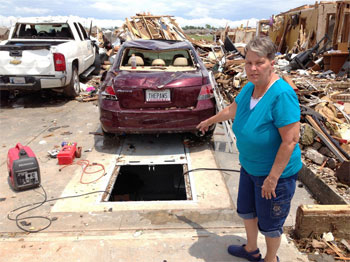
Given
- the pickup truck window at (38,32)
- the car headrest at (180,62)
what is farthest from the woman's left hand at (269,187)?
the pickup truck window at (38,32)

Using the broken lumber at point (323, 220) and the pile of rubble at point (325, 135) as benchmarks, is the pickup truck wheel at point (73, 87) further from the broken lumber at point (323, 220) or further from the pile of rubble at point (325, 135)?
the broken lumber at point (323, 220)

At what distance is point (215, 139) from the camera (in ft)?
18.0

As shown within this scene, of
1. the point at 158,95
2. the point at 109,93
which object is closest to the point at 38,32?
the point at 109,93

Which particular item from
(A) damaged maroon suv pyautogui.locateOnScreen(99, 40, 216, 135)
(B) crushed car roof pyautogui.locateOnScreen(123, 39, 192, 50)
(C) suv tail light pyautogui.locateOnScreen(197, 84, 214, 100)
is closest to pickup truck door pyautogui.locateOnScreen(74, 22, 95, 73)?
(B) crushed car roof pyautogui.locateOnScreen(123, 39, 192, 50)

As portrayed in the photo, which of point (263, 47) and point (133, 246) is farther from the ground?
point (263, 47)

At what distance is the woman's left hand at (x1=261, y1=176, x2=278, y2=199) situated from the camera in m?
2.03

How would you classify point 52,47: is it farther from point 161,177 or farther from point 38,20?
point 161,177

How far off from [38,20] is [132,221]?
807cm

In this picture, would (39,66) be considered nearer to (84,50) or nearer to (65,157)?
(84,50)

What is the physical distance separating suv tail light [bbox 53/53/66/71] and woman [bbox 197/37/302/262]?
20.0 feet

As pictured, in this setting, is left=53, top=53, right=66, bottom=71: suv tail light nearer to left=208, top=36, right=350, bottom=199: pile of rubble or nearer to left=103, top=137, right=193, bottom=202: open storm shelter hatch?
left=103, top=137, right=193, bottom=202: open storm shelter hatch

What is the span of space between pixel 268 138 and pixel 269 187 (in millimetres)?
342

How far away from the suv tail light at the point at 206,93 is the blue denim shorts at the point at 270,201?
7.95ft

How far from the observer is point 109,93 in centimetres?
470
